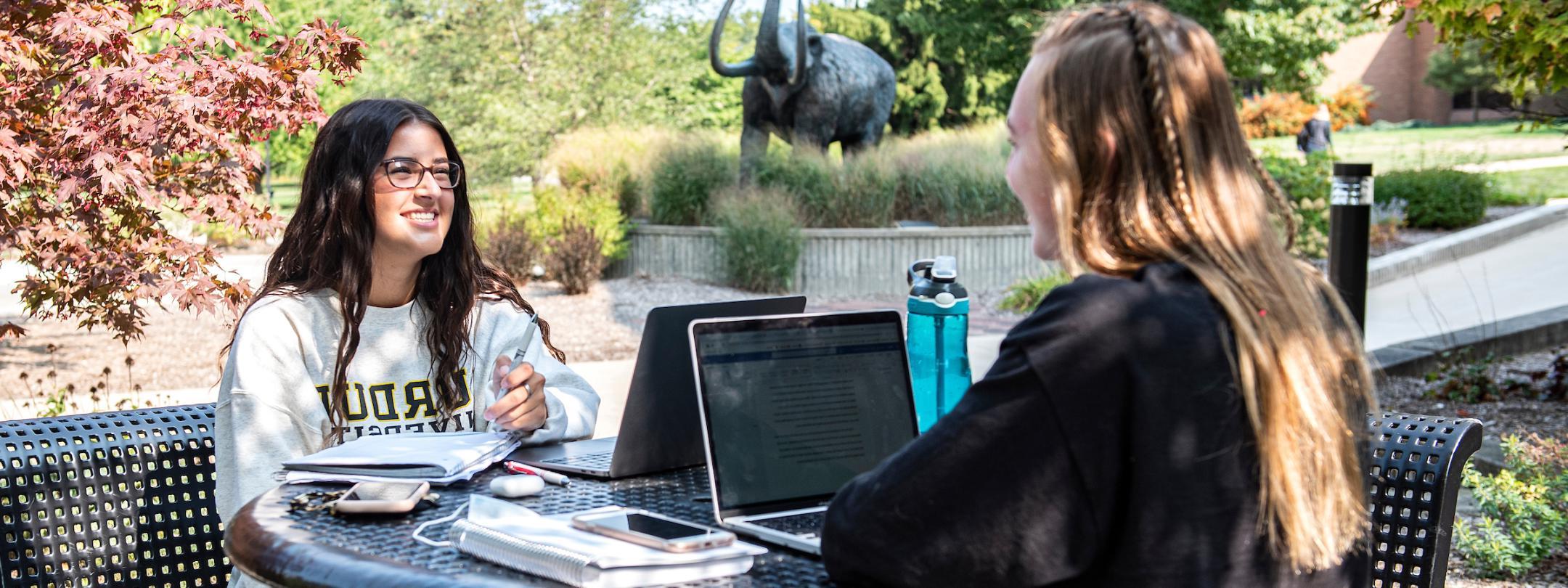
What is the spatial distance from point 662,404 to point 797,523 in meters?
0.37

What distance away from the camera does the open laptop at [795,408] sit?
1.88m

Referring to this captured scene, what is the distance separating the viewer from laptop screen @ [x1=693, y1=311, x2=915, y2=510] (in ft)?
6.20

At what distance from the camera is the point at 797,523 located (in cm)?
190

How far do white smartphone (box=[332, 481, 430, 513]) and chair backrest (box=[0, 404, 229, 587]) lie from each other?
0.94 m

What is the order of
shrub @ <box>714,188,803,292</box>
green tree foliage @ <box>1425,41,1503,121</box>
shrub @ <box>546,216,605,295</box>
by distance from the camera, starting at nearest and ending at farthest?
shrub @ <box>546,216,605,295</box> < shrub @ <box>714,188,803,292</box> < green tree foliage @ <box>1425,41,1503,121</box>

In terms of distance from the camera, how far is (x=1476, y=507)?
5168 millimetres

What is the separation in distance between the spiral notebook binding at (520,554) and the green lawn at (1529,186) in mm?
20668

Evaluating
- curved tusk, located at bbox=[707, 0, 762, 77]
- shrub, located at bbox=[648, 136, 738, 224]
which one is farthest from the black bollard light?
shrub, located at bbox=[648, 136, 738, 224]

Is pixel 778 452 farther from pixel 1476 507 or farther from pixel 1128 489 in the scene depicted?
pixel 1476 507

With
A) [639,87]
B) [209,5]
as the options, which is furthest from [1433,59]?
[209,5]

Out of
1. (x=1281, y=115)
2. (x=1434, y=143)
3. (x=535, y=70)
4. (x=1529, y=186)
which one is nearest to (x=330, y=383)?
(x=535, y=70)

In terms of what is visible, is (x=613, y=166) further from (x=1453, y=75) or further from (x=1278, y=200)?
(x=1453, y=75)

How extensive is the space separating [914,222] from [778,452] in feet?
40.9

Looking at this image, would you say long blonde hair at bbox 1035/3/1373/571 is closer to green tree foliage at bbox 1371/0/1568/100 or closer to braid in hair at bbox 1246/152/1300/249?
braid in hair at bbox 1246/152/1300/249
